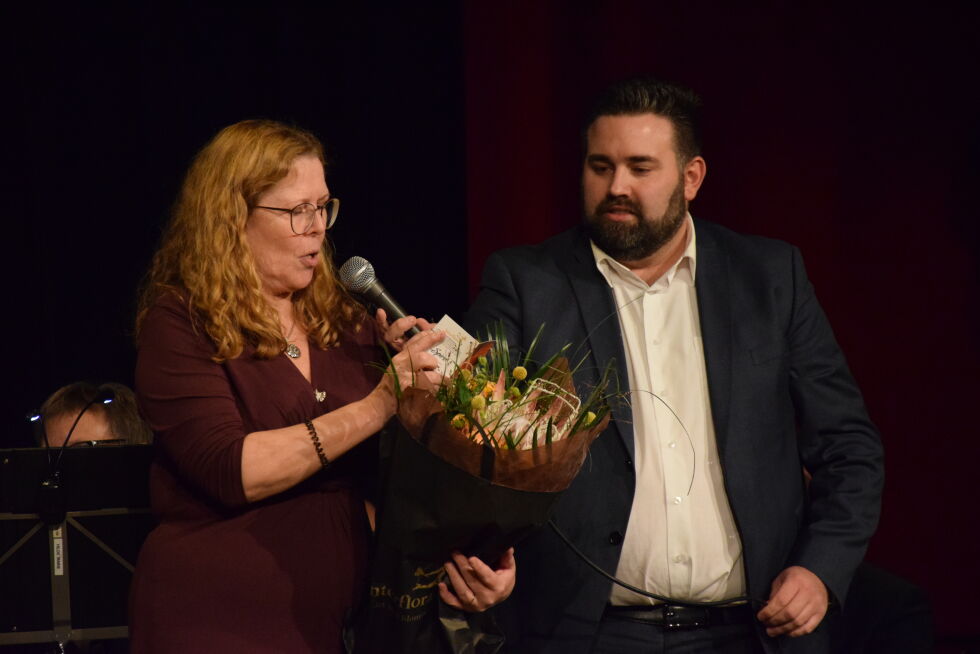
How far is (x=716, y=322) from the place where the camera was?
6.62ft

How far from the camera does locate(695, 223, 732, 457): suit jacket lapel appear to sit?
1950 millimetres

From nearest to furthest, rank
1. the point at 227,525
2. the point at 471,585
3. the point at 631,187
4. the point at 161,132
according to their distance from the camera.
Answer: the point at 471,585 → the point at 227,525 → the point at 631,187 → the point at 161,132

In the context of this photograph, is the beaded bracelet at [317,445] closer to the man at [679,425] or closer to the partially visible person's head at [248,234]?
the partially visible person's head at [248,234]

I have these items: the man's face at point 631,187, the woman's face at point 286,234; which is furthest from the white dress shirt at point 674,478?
the woman's face at point 286,234

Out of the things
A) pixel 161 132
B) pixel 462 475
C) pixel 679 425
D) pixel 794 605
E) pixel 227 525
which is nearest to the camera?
pixel 462 475

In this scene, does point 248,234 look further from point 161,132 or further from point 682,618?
point 161,132

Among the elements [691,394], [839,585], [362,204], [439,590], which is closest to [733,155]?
[362,204]

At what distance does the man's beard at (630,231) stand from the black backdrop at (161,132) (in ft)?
3.74

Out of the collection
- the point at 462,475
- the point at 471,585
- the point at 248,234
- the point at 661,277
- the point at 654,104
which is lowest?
the point at 471,585

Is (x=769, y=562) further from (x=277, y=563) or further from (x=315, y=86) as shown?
(x=315, y=86)

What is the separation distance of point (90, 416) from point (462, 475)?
5.32ft

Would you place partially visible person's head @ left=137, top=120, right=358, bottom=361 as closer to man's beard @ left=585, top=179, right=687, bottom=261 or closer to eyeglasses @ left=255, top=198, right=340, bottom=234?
eyeglasses @ left=255, top=198, right=340, bottom=234

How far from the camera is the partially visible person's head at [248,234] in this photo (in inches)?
72.2

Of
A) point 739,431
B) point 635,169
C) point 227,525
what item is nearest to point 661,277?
point 635,169
